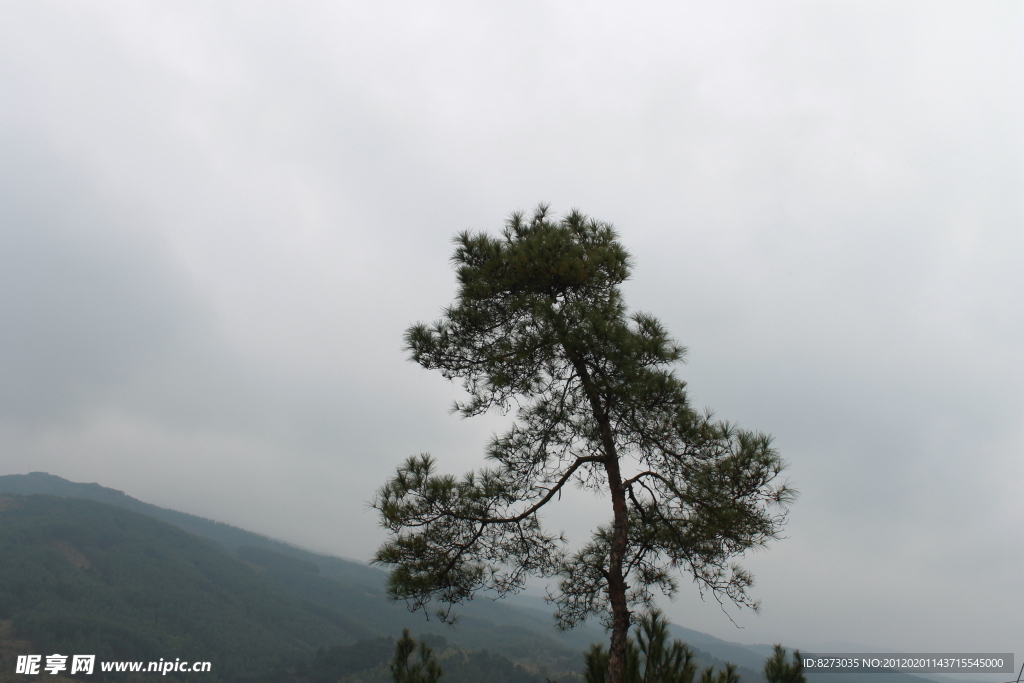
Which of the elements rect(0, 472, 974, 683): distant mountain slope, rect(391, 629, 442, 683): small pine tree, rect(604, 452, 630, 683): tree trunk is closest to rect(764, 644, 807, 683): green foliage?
rect(604, 452, 630, 683): tree trunk

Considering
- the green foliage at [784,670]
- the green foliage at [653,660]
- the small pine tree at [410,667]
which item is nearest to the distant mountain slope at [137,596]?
the small pine tree at [410,667]

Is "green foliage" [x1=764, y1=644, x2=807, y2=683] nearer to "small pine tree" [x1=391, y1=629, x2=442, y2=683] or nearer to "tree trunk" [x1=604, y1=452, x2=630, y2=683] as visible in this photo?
"tree trunk" [x1=604, y1=452, x2=630, y2=683]

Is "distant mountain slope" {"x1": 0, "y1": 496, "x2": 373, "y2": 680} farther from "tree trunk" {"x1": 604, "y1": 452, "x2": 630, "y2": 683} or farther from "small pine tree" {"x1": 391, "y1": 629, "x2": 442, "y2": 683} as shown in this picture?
"tree trunk" {"x1": 604, "y1": 452, "x2": 630, "y2": 683}

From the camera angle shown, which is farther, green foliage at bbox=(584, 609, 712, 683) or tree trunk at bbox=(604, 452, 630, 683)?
green foliage at bbox=(584, 609, 712, 683)

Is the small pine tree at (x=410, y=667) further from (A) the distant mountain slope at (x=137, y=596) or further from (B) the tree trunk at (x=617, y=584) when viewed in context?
(A) the distant mountain slope at (x=137, y=596)

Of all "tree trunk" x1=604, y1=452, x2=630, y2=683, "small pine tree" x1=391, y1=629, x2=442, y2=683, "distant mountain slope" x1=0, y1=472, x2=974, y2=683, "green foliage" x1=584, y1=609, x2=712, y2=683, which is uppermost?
"tree trunk" x1=604, y1=452, x2=630, y2=683

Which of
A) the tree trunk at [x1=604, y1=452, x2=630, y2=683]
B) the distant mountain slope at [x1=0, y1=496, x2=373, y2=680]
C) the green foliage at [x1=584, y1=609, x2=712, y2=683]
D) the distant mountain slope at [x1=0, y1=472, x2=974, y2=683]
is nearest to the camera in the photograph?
the tree trunk at [x1=604, y1=452, x2=630, y2=683]

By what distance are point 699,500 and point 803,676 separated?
9.76ft

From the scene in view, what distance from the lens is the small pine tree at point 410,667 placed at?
6.46 m

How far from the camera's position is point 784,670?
254 inches

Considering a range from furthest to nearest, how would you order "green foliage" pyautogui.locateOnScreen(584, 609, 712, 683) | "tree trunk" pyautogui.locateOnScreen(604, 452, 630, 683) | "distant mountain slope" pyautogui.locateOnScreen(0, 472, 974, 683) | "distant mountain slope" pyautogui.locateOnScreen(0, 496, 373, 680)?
"distant mountain slope" pyautogui.locateOnScreen(0, 472, 974, 683) < "distant mountain slope" pyautogui.locateOnScreen(0, 496, 373, 680) < "green foliage" pyautogui.locateOnScreen(584, 609, 712, 683) < "tree trunk" pyautogui.locateOnScreen(604, 452, 630, 683)

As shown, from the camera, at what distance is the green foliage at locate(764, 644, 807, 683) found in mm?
6391

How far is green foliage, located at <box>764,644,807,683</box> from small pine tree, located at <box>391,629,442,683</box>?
165 inches

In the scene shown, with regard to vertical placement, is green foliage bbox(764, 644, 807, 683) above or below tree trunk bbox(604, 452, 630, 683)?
below
